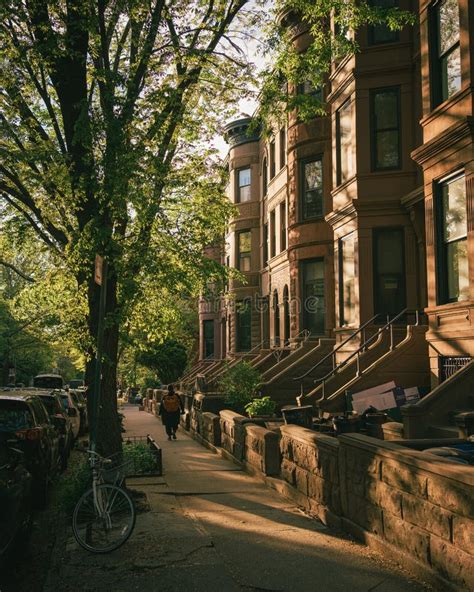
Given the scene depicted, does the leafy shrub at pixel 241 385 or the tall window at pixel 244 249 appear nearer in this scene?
the leafy shrub at pixel 241 385

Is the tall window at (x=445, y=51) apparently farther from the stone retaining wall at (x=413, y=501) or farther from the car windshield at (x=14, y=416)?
the car windshield at (x=14, y=416)

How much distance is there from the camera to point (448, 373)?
13.4 m

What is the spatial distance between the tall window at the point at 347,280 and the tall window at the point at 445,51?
564 cm

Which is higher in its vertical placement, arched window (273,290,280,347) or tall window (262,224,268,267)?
tall window (262,224,268,267)

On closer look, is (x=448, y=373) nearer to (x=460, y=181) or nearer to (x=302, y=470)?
(x=460, y=181)

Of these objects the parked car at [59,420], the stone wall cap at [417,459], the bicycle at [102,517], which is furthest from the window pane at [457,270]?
the parked car at [59,420]

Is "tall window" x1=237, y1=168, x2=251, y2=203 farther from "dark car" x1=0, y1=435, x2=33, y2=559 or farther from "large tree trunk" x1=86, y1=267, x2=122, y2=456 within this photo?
"dark car" x1=0, y1=435, x2=33, y2=559

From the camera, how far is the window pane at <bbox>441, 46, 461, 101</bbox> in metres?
13.0

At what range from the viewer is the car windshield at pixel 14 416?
1048 cm

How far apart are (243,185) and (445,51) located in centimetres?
2163

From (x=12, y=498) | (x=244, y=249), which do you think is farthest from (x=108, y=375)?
(x=244, y=249)

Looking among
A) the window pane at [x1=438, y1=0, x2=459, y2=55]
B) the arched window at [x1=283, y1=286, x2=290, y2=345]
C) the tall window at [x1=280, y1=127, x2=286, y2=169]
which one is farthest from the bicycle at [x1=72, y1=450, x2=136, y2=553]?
the tall window at [x1=280, y1=127, x2=286, y2=169]

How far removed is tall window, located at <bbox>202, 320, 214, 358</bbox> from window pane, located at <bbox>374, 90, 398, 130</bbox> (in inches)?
945

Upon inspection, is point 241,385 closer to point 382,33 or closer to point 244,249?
point 382,33
